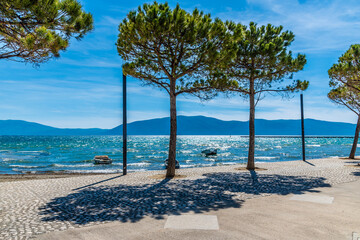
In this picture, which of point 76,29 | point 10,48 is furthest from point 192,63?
point 10,48

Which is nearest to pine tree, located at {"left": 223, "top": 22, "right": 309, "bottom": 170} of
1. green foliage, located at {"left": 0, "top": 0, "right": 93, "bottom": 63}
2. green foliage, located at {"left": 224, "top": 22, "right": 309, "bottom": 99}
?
green foliage, located at {"left": 224, "top": 22, "right": 309, "bottom": 99}

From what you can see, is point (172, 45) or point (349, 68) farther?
point (349, 68)

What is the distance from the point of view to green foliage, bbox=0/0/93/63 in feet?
19.0

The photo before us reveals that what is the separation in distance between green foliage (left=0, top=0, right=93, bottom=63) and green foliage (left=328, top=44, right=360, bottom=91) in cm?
1703

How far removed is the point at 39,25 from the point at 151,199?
557 centimetres

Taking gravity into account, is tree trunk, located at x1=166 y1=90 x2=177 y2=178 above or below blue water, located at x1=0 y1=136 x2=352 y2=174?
above

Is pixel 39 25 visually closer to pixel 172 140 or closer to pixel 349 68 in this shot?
pixel 172 140

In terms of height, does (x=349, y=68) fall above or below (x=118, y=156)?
above

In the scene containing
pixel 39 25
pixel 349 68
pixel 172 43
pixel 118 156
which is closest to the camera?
pixel 39 25

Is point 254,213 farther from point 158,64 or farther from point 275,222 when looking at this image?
point 158,64

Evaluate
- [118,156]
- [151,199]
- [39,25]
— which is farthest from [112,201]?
[118,156]

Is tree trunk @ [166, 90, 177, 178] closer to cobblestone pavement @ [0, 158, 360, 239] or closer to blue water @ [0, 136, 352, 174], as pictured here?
cobblestone pavement @ [0, 158, 360, 239]

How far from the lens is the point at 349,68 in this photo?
1711 centimetres

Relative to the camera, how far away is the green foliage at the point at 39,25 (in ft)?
19.0
